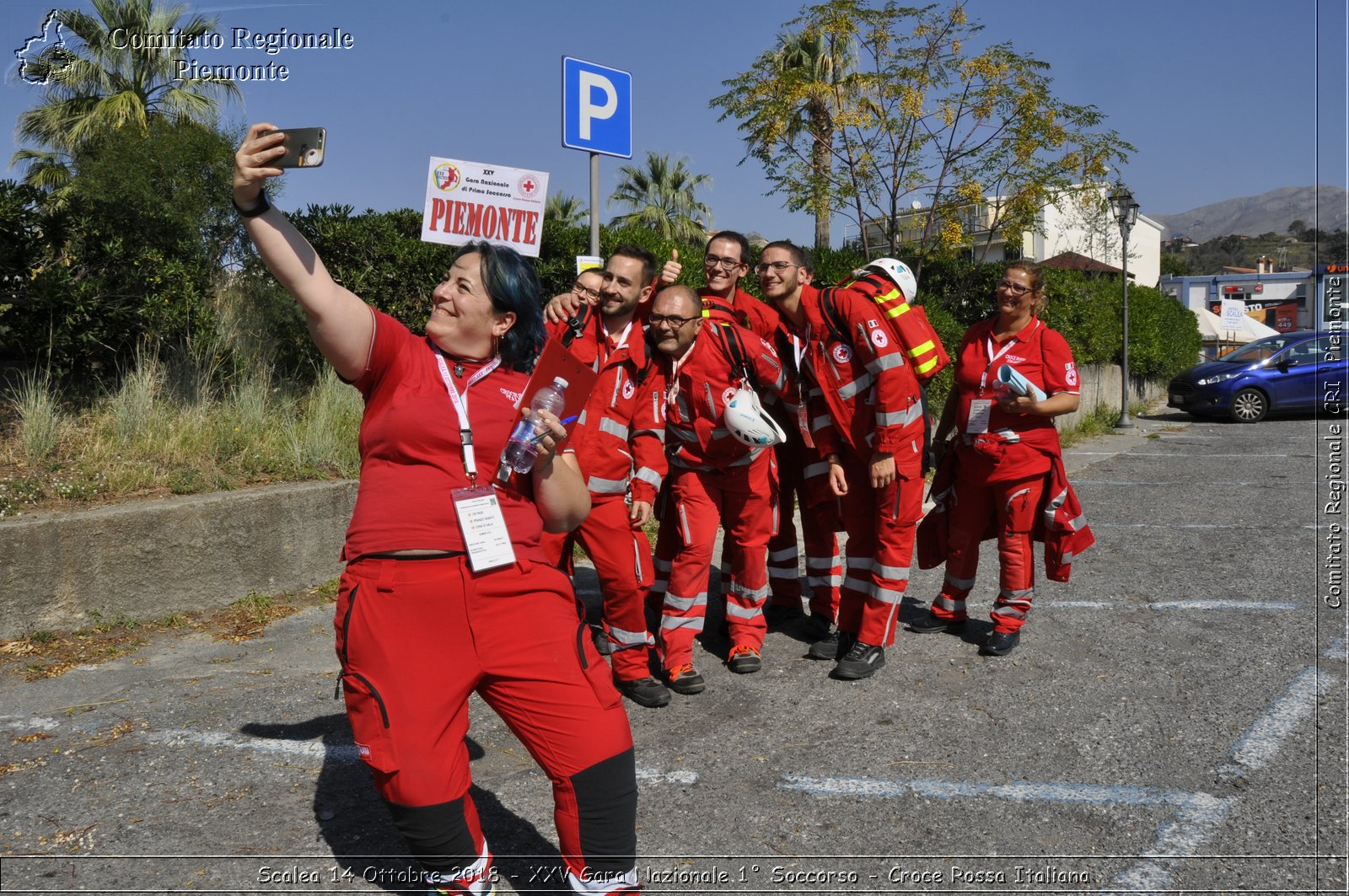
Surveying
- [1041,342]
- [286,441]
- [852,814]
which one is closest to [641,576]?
[852,814]

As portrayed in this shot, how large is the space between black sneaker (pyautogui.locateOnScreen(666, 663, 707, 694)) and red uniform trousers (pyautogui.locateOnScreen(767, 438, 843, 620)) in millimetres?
1102

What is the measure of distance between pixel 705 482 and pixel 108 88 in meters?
20.2

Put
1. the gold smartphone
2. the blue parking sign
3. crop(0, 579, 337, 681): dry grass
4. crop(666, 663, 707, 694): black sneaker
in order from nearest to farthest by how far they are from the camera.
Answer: the gold smartphone → crop(666, 663, 707, 694): black sneaker → crop(0, 579, 337, 681): dry grass → the blue parking sign

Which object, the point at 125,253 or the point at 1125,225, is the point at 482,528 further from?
the point at 1125,225

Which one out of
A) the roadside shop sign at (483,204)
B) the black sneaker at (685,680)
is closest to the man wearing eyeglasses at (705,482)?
the black sneaker at (685,680)

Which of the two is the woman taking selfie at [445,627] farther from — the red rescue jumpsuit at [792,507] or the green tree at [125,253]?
the green tree at [125,253]

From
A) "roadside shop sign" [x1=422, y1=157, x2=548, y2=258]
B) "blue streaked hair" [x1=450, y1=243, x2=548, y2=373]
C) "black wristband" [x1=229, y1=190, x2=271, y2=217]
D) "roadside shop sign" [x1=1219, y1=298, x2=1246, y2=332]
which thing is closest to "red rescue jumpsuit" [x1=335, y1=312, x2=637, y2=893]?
"blue streaked hair" [x1=450, y1=243, x2=548, y2=373]

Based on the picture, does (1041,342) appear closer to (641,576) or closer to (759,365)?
(759,365)

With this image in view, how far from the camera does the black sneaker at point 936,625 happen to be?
5684 millimetres

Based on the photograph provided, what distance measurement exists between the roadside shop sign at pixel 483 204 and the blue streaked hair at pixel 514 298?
413cm

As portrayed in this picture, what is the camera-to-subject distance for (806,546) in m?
5.87

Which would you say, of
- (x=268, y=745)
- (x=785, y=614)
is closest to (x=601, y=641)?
(x=785, y=614)

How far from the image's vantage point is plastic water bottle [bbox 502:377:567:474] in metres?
2.61

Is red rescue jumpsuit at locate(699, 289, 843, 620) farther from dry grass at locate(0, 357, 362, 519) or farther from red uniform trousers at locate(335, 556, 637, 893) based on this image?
dry grass at locate(0, 357, 362, 519)
